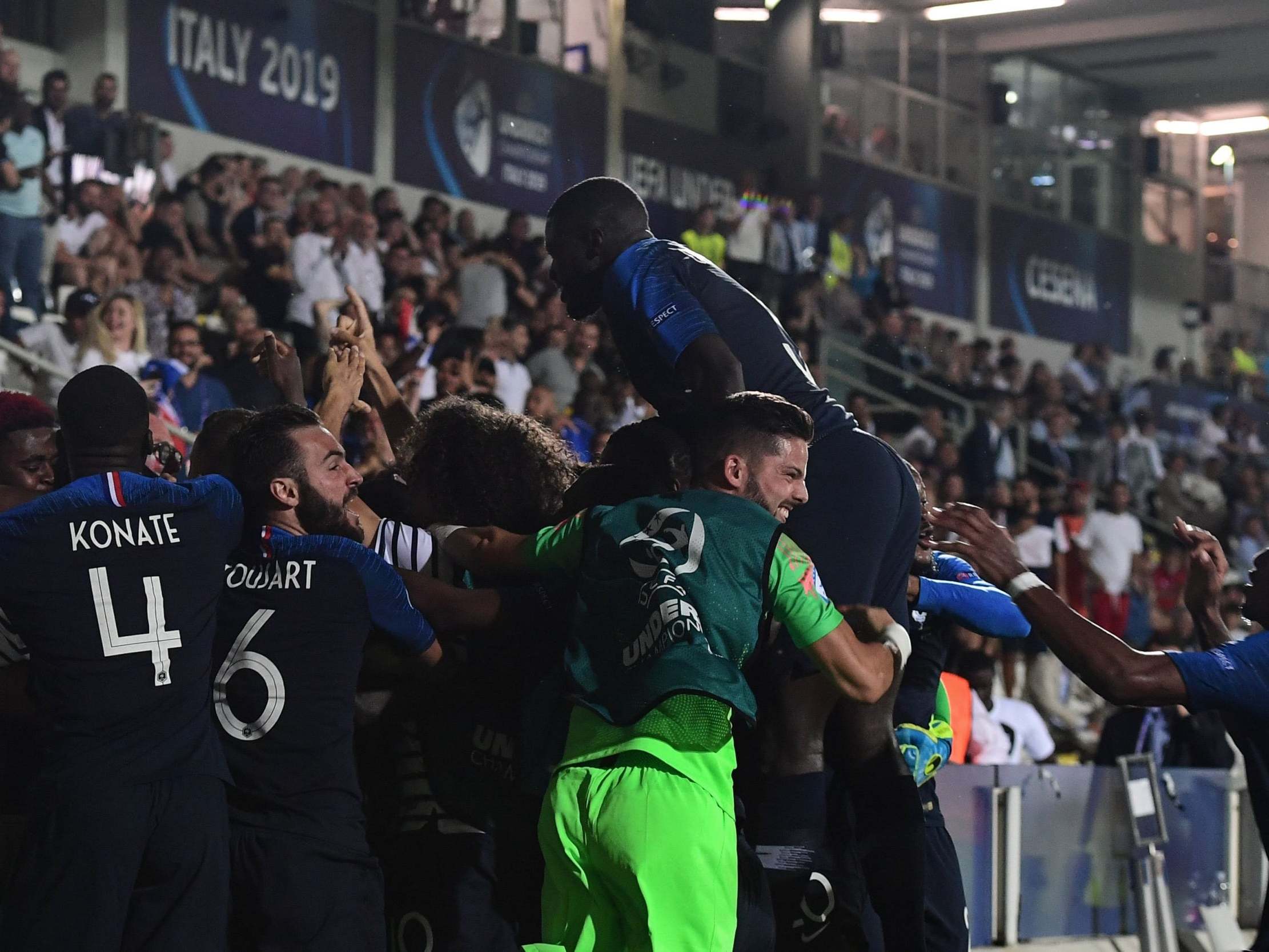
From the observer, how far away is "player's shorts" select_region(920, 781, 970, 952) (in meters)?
5.00

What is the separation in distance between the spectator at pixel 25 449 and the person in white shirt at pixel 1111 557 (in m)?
12.0

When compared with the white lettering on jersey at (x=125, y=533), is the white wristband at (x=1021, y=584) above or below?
below

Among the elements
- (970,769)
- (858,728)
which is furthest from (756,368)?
(970,769)

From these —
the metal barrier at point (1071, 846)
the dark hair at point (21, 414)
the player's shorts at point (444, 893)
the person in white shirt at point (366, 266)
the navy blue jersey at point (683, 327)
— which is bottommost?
the metal barrier at point (1071, 846)

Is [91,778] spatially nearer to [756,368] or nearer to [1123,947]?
[756,368]

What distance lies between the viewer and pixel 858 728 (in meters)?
4.55

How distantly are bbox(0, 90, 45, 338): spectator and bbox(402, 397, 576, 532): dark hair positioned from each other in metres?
7.16

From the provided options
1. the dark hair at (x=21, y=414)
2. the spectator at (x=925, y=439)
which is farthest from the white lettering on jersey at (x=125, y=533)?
the spectator at (x=925, y=439)

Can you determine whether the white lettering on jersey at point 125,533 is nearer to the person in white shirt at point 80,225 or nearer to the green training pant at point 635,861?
the green training pant at point 635,861

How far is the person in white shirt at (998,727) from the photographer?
9.23 m

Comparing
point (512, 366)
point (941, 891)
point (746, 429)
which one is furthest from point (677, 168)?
point (746, 429)

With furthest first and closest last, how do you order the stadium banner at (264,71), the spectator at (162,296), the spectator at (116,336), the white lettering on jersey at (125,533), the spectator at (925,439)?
1. the spectator at (925,439)
2. the stadium banner at (264,71)
3. the spectator at (162,296)
4. the spectator at (116,336)
5. the white lettering on jersey at (125,533)

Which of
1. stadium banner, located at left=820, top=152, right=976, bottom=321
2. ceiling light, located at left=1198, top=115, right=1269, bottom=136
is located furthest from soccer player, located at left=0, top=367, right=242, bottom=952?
ceiling light, located at left=1198, top=115, right=1269, bottom=136

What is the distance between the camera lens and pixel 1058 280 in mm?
25062
